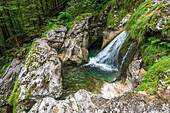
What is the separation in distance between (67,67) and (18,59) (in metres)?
3.78

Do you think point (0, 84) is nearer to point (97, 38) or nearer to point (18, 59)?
point (18, 59)

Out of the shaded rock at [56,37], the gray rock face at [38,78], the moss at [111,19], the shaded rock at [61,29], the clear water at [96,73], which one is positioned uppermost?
the moss at [111,19]

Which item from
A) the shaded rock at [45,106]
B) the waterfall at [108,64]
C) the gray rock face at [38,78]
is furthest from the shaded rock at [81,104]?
the waterfall at [108,64]

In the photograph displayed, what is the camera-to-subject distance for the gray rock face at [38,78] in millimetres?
4617

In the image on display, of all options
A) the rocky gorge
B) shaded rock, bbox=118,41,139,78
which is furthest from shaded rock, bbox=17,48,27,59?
shaded rock, bbox=118,41,139,78

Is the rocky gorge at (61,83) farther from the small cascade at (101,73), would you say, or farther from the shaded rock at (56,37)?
the small cascade at (101,73)

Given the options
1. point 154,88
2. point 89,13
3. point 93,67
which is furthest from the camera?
point 89,13

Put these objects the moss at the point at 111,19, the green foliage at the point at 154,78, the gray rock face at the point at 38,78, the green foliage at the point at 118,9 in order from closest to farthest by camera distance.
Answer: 1. the green foliage at the point at 154,78
2. the gray rock face at the point at 38,78
3. the green foliage at the point at 118,9
4. the moss at the point at 111,19

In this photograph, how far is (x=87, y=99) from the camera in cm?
332

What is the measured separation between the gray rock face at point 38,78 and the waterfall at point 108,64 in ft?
9.25

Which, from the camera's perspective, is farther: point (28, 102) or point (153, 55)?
point (28, 102)

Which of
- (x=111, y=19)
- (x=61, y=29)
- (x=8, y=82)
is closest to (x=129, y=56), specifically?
(x=111, y=19)

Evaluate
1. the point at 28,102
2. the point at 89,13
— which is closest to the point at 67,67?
the point at 28,102

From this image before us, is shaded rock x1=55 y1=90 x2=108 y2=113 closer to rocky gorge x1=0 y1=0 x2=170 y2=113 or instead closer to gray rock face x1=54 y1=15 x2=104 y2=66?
rocky gorge x1=0 y1=0 x2=170 y2=113
